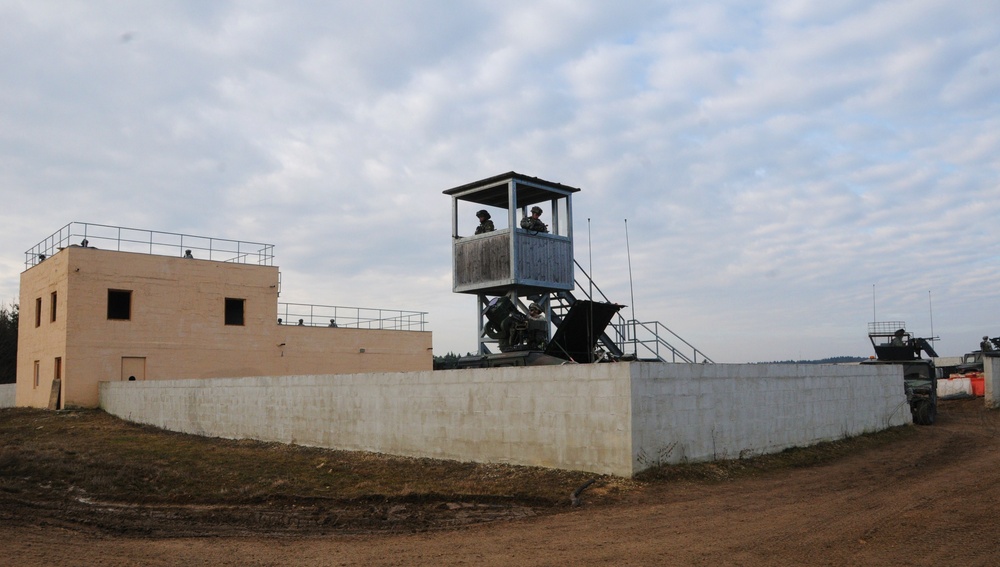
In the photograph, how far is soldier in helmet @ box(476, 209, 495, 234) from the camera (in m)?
21.3

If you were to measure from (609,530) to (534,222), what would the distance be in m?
12.6

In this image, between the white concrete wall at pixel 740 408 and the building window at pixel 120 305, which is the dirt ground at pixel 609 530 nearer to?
the white concrete wall at pixel 740 408

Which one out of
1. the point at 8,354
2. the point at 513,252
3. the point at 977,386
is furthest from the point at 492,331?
the point at 8,354

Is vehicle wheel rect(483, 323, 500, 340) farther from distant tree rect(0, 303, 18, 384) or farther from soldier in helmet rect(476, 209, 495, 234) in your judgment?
distant tree rect(0, 303, 18, 384)

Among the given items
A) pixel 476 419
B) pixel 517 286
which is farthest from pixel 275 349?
pixel 476 419

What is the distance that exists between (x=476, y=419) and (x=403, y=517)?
418 cm

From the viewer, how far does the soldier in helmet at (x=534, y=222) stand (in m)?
20.7

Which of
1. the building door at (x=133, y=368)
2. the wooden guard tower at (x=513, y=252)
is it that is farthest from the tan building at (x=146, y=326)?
the wooden guard tower at (x=513, y=252)

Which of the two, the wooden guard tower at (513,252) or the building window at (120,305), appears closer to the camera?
the wooden guard tower at (513,252)

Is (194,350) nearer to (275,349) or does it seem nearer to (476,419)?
(275,349)

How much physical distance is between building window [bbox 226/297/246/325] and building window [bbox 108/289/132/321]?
3963 millimetres

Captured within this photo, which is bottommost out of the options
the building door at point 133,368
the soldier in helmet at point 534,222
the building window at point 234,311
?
the building door at point 133,368

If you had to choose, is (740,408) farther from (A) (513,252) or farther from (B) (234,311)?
(B) (234,311)

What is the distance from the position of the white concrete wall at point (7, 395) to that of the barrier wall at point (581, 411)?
24.5 meters
